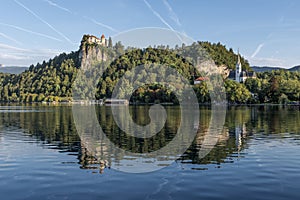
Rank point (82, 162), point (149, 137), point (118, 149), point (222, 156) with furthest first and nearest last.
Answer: point (149, 137)
point (118, 149)
point (222, 156)
point (82, 162)

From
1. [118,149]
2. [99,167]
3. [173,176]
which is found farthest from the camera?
[118,149]

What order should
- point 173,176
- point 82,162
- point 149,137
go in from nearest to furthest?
1. point 173,176
2. point 82,162
3. point 149,137

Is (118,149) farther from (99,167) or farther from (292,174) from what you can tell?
(292,174)

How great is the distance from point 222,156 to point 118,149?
481 inches

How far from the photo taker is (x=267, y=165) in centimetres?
2881

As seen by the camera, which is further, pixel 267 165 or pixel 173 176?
pixel 267 165

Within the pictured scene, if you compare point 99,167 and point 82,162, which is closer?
point 99,167

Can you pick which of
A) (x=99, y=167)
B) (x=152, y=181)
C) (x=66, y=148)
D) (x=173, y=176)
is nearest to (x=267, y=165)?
(x=173, y=176)

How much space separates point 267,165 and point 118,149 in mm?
16936

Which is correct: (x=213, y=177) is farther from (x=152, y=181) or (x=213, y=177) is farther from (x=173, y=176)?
(x=152, y=181)

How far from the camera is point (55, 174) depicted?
85.4 feet

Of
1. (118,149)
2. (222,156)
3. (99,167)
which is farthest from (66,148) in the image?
(222,156)

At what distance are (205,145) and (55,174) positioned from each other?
2002 centimetres

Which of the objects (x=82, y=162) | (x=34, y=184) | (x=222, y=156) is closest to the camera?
(x=34, y=184)
